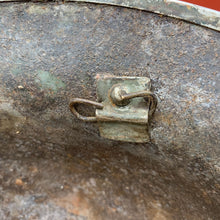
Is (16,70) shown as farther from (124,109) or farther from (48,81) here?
(124,109)

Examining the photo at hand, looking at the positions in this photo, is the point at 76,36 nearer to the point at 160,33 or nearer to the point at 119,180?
the point at 160,33

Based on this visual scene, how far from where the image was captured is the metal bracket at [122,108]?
805 millimetres

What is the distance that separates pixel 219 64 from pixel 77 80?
37 centimetres

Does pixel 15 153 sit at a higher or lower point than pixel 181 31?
lower

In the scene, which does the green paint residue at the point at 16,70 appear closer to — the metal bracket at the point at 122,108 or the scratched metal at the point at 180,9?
the metal bracket at the point at 122,108

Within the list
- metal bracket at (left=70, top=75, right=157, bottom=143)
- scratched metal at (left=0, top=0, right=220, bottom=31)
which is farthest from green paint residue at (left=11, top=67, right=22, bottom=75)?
scratched metal at (left=0, top=0, right=220, bottom=31)

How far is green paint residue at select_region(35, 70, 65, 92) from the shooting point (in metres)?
0.89

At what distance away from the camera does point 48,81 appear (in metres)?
0.89

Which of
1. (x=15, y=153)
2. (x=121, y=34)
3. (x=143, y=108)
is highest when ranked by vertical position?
(x=121, y=34)

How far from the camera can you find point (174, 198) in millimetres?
705

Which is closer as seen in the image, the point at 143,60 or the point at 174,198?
the point at 174,198

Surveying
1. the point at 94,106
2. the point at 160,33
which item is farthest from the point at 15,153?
the point at 160,33

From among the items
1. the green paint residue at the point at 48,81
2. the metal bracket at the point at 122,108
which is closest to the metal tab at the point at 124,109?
the metal bracket at the point at 122,108

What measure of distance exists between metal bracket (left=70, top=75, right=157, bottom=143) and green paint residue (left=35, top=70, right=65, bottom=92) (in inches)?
3.5
